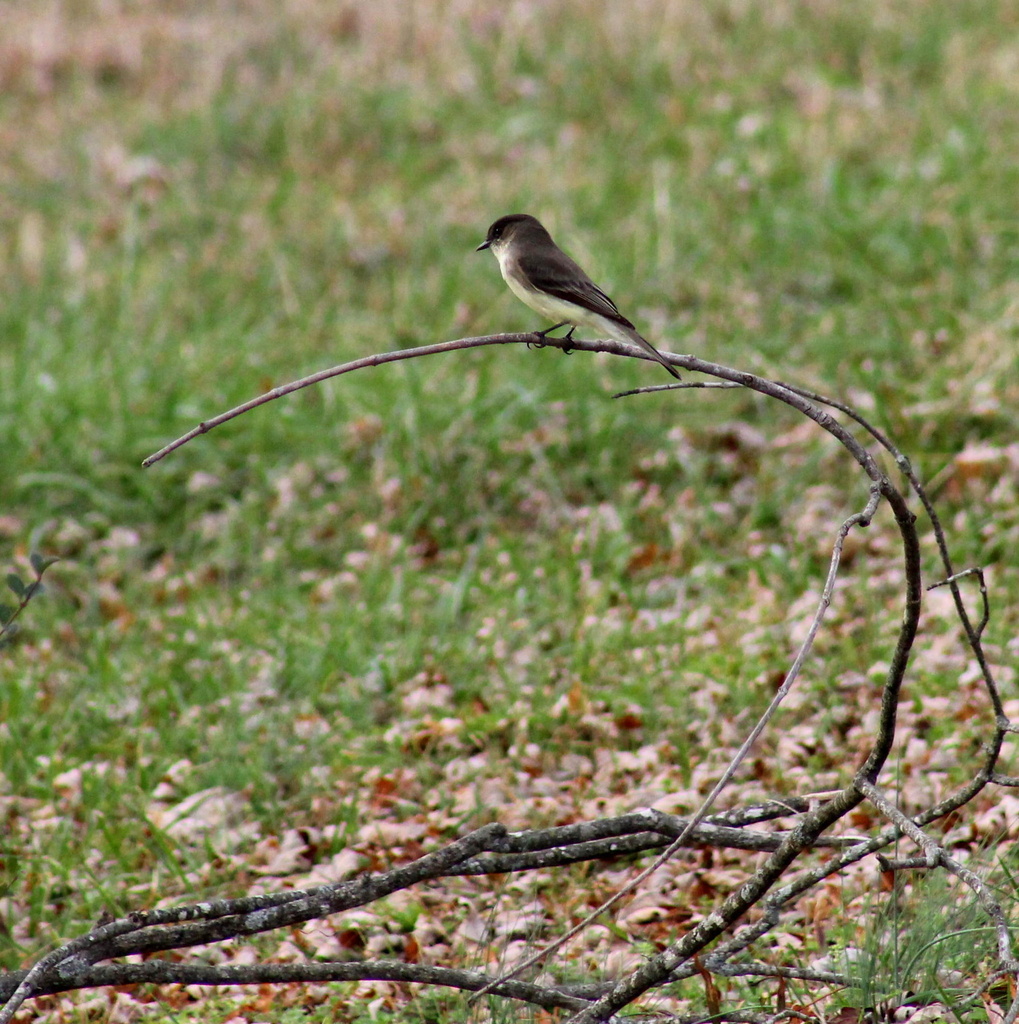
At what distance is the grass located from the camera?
493cm

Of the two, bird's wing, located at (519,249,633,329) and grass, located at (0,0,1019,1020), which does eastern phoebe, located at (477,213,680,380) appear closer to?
bird's wing, located at (519,249,633,329)

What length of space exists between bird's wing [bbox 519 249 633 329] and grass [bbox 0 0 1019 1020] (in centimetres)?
189

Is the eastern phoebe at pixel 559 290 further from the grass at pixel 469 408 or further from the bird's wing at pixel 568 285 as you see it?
the grass at pixel 469 408

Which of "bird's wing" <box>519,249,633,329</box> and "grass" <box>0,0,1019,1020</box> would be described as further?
"grass" <box>0,0,1019,1020</box>

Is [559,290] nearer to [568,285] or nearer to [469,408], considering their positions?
[568,285]

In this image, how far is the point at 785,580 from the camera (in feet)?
18.5

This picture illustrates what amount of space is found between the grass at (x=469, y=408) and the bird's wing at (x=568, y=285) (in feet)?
6.20

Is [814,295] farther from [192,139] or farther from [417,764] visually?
[192,139]

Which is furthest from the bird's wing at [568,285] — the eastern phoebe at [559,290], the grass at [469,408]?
the grass at [469,408]

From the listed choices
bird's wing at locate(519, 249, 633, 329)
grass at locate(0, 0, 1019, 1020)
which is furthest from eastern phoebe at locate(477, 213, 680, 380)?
grass at locate(0, 0, 1019, 1020)

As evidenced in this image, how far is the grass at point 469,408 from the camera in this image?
4.93m

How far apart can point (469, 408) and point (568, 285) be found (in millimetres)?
3210

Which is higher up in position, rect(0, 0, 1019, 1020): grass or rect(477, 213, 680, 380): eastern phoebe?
rect(477, 213, 680, 380): eastern phoebe

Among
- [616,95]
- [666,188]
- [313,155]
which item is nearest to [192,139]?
[313,155]
